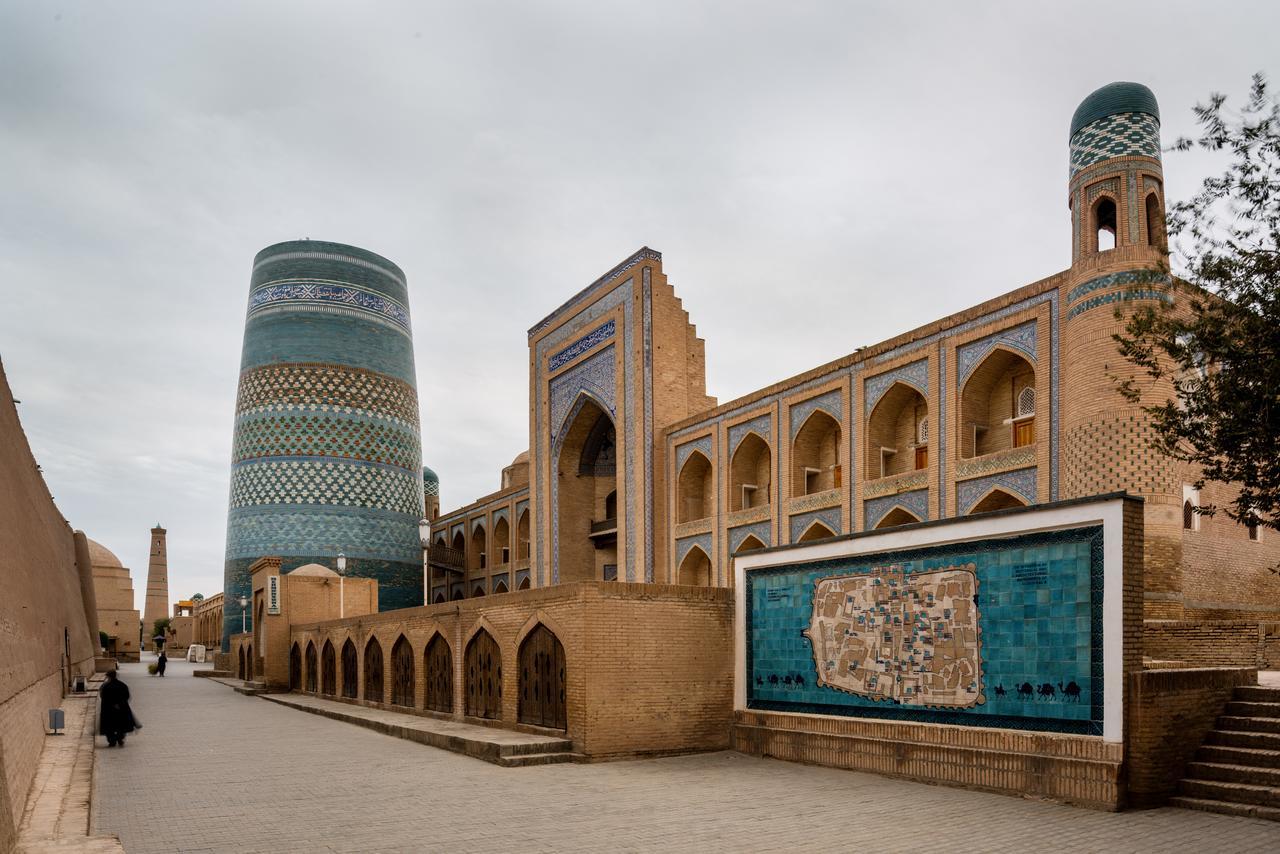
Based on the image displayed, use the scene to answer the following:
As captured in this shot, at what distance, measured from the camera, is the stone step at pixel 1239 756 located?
641 cm

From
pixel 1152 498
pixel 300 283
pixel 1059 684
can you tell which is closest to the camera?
pixel 1059 684

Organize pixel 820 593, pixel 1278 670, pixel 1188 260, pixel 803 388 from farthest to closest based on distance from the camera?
→ pixel 803 388, pixel 1278 670, pixel 820 593, pixel 1188 260

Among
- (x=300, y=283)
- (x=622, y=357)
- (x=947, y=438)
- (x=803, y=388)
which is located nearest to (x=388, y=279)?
(x=300, y=283)

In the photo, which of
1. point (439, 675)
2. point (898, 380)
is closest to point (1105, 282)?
point (898, 380)

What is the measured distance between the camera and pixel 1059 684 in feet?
22.3

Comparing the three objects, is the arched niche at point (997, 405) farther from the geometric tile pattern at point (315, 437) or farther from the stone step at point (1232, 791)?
the geometric tile pattern at point (315, 437)

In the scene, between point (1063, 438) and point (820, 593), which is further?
point (1063, 438)

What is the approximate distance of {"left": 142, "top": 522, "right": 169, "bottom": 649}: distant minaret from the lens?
193ft

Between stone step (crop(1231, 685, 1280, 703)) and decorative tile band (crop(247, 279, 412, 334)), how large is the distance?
29952mm

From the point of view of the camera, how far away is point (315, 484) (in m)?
31.8

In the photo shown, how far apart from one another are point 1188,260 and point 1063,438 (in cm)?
741

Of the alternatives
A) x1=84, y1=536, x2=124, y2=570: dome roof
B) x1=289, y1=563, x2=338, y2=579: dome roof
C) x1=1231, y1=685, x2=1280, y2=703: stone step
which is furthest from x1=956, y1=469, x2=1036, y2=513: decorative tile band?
x1=84, y1=536, x2=124, y2=570: dome roof

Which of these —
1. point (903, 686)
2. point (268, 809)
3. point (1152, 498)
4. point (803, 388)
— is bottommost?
point (268, 809)

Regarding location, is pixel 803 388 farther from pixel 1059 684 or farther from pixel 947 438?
pixel 1059 684
